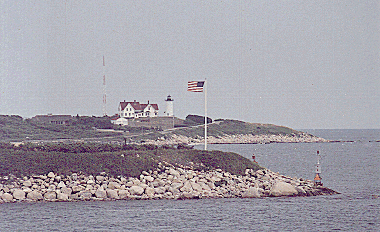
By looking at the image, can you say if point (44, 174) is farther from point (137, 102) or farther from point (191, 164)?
point (137, 102)

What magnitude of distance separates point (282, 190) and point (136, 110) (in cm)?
10521

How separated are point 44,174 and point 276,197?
1556 centimetres

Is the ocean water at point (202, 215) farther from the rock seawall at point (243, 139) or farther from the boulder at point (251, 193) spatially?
the rock seawall at point (243, 139)

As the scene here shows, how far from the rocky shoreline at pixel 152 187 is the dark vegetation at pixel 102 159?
0.76 meters

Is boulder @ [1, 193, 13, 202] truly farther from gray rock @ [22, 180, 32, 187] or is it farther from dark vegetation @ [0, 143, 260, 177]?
dark vegetation @ [0, 143, 260, 177]

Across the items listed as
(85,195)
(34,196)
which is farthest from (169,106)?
(34,196)

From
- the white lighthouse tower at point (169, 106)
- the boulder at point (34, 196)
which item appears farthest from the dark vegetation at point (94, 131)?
the boulder at point (34, 196)

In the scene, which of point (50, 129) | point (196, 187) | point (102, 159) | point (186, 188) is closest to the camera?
point (186, 188)

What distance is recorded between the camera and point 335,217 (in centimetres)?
3080

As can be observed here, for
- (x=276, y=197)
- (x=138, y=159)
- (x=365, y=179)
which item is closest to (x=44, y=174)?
(x=138, y=159)

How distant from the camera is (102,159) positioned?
38.6m

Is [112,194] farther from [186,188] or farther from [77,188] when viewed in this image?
[186,188]

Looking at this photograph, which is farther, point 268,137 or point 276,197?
point 268,137

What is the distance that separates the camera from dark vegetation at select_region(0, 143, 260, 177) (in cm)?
3697
